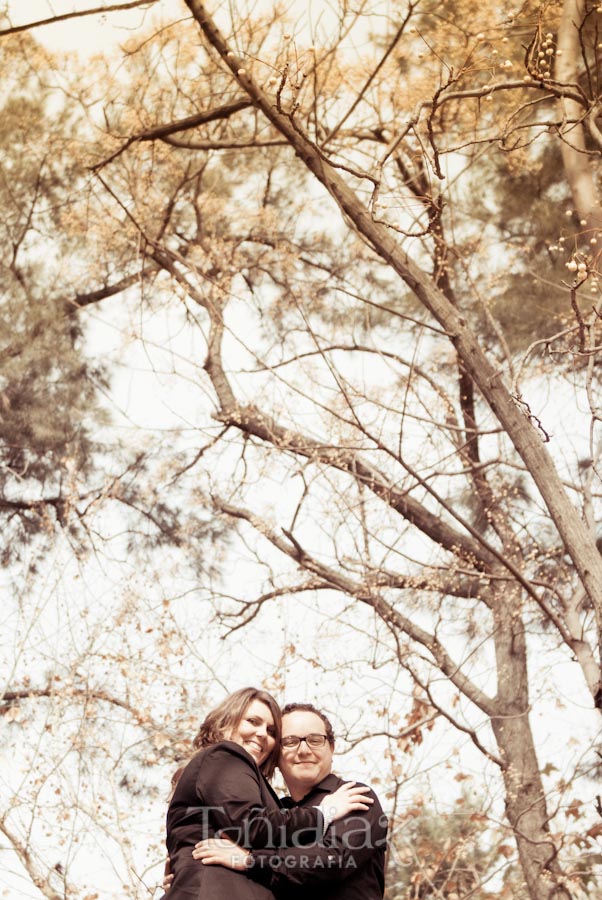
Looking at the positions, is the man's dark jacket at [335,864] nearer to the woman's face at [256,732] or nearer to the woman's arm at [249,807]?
the woman's arm at [249,807]

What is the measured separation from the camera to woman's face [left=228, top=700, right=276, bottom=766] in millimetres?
2121

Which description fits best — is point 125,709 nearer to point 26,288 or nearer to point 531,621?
point 531,621

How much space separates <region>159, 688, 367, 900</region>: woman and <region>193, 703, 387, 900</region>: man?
0.08ft

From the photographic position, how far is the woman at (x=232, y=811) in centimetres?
182

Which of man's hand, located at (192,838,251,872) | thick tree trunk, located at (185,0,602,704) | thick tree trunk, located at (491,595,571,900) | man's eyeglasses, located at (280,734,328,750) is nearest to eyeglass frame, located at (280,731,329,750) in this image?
man's eyeglasses, located at (280,734,328,750)

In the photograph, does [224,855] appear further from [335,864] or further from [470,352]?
[470,352]

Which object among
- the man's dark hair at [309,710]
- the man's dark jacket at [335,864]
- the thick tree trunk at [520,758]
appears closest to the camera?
the man's dark jacket at [335,864]

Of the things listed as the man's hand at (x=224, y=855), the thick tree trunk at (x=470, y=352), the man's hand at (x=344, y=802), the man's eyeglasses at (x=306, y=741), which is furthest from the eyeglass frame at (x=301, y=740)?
the thick tree trunk at (x=470, y=352)

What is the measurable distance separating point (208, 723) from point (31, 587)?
440 centimetres

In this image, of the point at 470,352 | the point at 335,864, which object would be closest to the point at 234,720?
the point at 335,864

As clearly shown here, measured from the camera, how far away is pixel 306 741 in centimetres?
216

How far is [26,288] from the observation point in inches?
274

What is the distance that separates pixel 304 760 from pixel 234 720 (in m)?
0.19

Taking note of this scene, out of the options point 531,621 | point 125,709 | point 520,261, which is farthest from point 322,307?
point 125,709
